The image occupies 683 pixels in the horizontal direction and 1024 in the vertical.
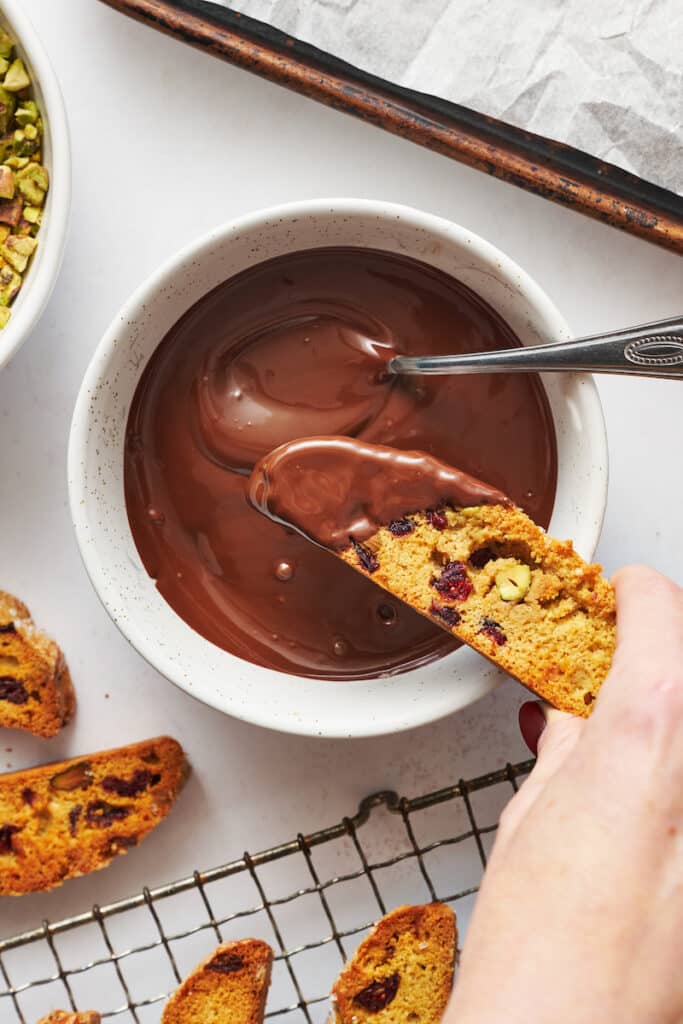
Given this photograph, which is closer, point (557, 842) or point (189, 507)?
point (557, 842)

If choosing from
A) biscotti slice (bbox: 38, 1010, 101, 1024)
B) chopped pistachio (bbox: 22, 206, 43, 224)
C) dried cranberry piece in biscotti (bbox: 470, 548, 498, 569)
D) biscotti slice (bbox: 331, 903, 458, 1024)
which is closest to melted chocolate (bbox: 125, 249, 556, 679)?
dried cranberry piece in biscotti (bbox: 470, 548, 498, 569)

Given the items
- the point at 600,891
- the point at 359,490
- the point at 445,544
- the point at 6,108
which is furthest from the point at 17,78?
the point at 600,891

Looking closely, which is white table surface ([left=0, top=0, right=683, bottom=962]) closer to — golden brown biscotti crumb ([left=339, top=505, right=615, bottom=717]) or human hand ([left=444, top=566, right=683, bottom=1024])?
golden brown biscotti crumb ([left=339, top=505, right=615, bottom=717])

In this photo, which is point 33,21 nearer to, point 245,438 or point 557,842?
point 245,438

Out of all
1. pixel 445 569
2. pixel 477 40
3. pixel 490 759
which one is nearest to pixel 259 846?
pixel 490 759

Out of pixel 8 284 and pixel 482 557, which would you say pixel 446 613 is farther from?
pixel 8 284

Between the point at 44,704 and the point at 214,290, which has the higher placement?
the point at 214,290

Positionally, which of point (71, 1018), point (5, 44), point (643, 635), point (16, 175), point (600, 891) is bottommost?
point (600, 891)
